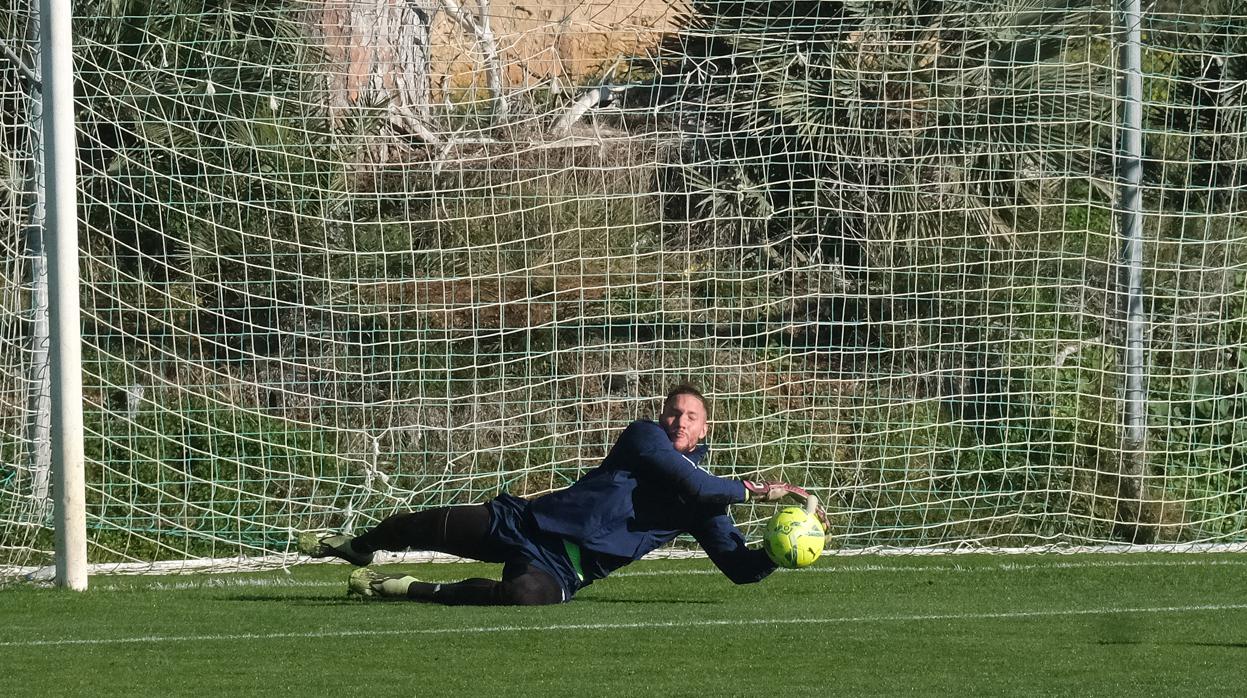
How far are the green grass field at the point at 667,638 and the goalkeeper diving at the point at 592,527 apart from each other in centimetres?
14

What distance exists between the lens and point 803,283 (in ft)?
34.9

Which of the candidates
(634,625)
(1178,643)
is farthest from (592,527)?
(1178,643)

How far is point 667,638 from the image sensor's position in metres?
6.26

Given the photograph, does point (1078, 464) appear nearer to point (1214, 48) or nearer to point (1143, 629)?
point (1214, 48)

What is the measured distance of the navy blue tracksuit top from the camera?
23.1 feet

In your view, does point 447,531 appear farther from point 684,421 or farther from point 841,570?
point 841,570

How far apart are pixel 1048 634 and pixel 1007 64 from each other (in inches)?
186

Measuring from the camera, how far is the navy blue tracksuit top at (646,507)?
23.1 feet

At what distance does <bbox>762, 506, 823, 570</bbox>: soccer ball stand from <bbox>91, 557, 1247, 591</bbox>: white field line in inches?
67.9

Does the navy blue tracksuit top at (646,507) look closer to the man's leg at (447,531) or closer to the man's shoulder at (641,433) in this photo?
the man's shoulder at (641,433)

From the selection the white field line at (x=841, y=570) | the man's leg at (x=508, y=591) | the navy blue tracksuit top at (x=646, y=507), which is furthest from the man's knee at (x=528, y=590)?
the white field line at (x=841, y=570)

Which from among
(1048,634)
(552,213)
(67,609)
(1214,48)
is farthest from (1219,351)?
(67,609)

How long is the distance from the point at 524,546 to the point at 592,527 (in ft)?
0.99

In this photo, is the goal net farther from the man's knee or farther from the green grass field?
the man's knee
